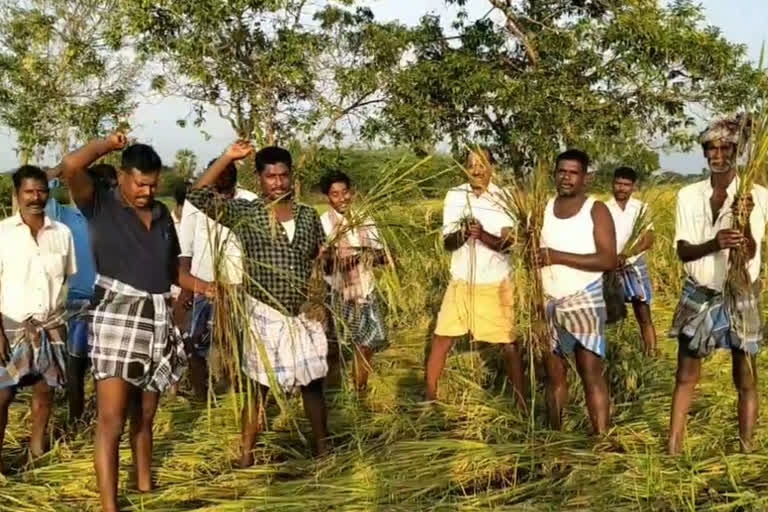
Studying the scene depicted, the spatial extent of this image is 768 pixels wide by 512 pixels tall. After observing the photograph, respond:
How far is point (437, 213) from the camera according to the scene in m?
4.45

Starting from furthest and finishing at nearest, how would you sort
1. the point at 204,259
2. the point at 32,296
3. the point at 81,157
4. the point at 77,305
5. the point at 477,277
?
the point at 477,277
the point at 77,305
the point at 204,259
the point at 32,296
the point at 81,157

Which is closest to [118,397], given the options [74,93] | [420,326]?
[420,326]

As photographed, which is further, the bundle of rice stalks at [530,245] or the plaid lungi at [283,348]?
the bundle of rice stalks at [530,245]

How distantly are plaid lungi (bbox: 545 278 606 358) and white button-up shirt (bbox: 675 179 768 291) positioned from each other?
405mm

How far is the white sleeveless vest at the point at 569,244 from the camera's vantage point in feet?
12.2

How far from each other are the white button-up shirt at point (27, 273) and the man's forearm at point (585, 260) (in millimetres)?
2106

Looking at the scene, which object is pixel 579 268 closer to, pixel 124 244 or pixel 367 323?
pixel 367 323

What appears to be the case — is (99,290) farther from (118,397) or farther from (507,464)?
(507,464)

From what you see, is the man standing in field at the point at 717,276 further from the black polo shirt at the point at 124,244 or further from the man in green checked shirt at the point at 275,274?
the black polo shirt at the point at 124,244

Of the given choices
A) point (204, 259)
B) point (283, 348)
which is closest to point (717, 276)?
point (283, 348)

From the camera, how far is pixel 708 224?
343 centimetres

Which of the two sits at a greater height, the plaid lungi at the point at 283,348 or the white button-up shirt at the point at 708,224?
the white button-up shirt at the point at 708,224

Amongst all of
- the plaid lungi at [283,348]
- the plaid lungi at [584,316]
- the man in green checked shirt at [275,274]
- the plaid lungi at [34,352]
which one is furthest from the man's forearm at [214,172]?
the plaid lungi at [584,316]

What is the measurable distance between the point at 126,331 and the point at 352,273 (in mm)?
1111
